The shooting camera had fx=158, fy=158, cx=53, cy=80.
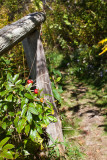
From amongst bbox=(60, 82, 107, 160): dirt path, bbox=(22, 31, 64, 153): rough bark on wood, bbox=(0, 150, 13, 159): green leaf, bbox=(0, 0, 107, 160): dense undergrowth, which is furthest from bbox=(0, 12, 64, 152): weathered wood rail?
bbox=(0, 150, 13, 159): green leaf

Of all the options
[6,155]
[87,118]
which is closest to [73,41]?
[87,118]

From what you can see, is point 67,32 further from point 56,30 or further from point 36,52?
point 36,52

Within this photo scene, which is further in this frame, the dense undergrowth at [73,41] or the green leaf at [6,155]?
the dense undergrowth at [73,41]

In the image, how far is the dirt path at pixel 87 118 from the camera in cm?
194

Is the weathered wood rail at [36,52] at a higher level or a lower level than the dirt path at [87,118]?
higher

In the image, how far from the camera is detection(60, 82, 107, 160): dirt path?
194cm

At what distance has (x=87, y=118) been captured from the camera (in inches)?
100

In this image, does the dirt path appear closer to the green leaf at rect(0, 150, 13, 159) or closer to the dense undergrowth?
the dense undergrowth

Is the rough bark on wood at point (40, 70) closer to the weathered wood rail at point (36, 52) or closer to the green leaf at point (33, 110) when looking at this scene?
the weathered wood rail at point (36, 52)

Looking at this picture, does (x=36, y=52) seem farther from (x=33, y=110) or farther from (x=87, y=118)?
(x=87, y=118)

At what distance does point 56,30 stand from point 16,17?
1914 millimetres

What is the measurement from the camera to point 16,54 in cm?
341

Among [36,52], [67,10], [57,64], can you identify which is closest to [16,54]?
[36,52]

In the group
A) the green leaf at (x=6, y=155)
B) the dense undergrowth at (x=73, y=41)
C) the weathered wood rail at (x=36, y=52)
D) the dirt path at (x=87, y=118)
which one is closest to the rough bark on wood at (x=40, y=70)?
the weathered wood rail at (x=36, y=52)
